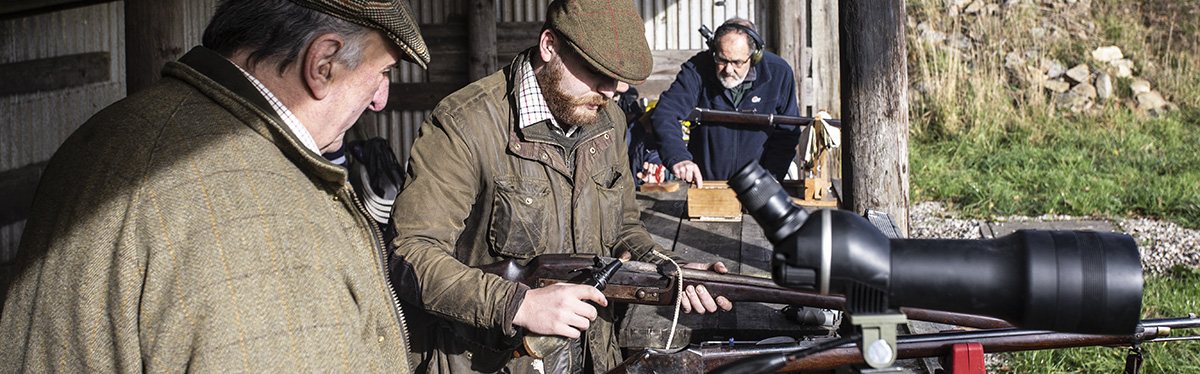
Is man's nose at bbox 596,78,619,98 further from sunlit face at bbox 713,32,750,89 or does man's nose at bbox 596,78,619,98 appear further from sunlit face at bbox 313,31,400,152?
sunlit face at bbox 713,32,750,89

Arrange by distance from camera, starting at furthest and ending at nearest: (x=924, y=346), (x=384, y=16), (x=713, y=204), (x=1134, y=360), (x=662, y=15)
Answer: (x=662, y=15), (x=713, y=204), (x=1134, y=360), (x=924, y=346), (x=384, y=16)

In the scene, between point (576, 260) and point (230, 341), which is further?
point (576, 260)

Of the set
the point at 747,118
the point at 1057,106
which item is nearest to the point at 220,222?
the point at 747,118

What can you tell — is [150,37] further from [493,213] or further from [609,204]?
[609,204]

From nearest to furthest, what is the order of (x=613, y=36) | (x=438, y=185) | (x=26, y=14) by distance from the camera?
1. (x=438, y=185)
2. (x=613, y=36)
3. (x=26, y=14)

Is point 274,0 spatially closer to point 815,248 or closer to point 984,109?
point 815,248

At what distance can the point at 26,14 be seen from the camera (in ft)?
23.2

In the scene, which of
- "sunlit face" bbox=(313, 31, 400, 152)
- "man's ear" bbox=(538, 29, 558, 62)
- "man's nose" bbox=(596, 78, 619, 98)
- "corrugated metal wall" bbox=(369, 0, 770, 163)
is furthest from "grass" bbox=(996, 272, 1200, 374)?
"corrugated metal wall" bbox=(369, 0, 770, 163)

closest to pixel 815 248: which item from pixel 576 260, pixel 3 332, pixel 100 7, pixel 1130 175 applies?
pixel 3 332

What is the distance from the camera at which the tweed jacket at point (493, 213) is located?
8.43ft

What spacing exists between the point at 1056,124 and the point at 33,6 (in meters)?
10.4

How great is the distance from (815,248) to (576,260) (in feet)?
4.91

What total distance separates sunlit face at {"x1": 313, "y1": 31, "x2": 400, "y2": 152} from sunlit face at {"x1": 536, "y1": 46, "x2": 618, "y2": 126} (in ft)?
3.77

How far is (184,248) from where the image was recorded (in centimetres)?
138
